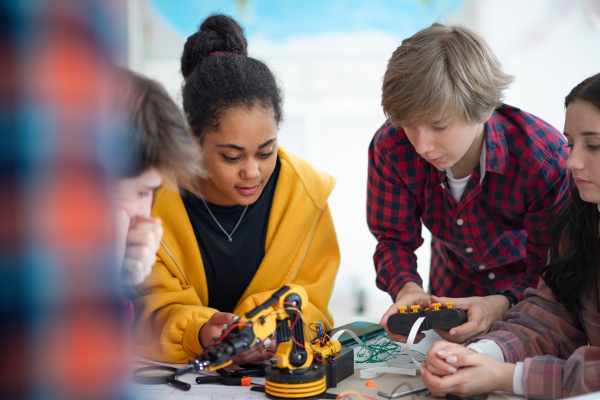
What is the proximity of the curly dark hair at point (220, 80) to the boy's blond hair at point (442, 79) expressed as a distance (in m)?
0.27

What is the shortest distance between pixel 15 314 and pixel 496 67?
1119 millimetres

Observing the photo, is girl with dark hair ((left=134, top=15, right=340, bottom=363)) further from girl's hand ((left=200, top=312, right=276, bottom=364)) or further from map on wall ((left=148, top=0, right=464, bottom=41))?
map on wall ((left=148, top=0, right=464, bottom=41))

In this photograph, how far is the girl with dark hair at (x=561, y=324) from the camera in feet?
3.03

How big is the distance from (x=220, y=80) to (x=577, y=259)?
790 millimetres

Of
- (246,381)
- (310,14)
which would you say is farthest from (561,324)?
(310,14)

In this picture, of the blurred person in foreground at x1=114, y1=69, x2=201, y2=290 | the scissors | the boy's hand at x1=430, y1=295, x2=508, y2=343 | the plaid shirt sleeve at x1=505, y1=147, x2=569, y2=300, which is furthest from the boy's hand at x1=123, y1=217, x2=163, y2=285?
the plaid shirt sleeve at x1=505, y1=147, x2=569, y2=300

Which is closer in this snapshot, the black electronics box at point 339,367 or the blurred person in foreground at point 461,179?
the black electronics box at point 339,367

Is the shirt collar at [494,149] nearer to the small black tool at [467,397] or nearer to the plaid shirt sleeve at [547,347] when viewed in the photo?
the plaid shirt sleeve at [547,347]

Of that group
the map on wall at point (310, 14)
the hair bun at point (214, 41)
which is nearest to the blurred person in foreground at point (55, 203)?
the hair bun at point (214, 41)

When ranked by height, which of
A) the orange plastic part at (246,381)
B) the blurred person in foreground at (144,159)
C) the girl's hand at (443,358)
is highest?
the blurred person in foreground at (144,159)

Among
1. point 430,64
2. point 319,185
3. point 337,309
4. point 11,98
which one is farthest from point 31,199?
point 337,309

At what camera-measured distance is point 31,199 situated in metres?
0.37

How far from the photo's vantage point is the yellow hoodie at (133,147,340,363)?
1.19 meters

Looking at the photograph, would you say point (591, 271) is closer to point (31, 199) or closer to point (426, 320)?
point (426, 320)
